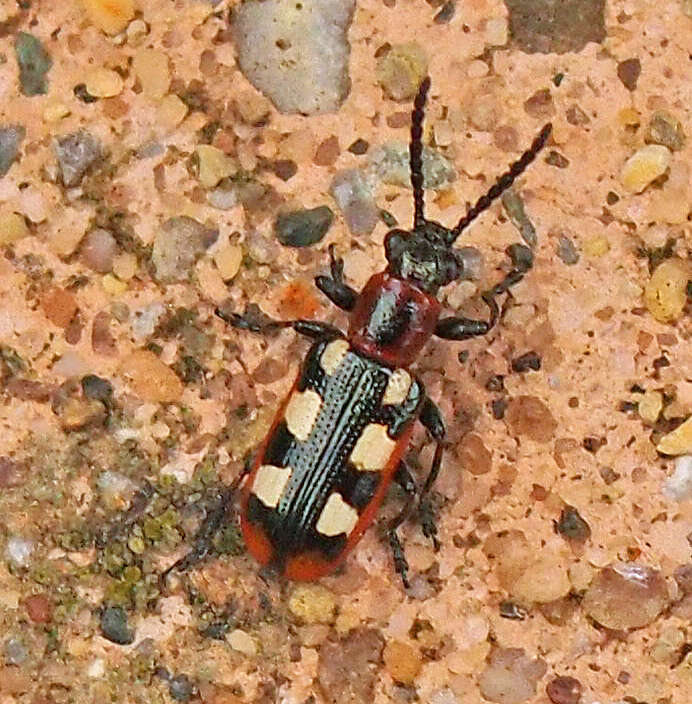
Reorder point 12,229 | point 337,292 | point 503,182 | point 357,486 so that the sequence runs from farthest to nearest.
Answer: point 12,229 < point 337,292 < point 503,182 < point 357,486

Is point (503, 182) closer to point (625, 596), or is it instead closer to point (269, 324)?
point (269, 324)

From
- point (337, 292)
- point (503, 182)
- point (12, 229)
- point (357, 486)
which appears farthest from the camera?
point (12, 229)

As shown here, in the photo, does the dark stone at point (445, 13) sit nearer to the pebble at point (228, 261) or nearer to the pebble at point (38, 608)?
the pebble at point (228, 261)

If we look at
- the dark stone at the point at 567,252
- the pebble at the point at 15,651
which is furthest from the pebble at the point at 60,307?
the dark stone at the point at 567,252

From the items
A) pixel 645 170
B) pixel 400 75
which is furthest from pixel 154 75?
pixel 645 170

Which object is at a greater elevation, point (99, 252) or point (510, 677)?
point (99, 252)

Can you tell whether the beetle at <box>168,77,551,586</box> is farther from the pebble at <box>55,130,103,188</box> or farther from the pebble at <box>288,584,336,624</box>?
the pebble at <box>55,130,103,188</box>

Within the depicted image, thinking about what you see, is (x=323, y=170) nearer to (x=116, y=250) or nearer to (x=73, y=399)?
(x=116, y=250)
